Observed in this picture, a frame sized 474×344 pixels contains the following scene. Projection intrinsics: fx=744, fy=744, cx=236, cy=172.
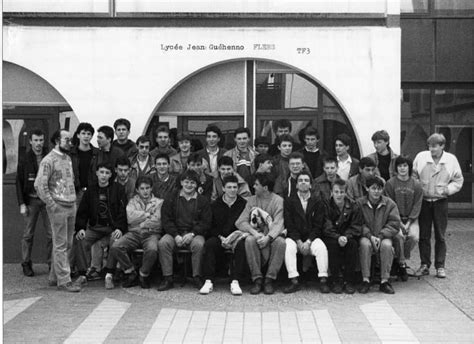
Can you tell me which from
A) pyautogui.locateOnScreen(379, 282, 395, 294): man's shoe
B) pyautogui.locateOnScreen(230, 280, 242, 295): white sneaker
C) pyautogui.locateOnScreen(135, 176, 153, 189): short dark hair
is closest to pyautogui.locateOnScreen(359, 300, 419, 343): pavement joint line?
pyautogui.locateOnScreen(379, 282, 395, 294): man's shoe

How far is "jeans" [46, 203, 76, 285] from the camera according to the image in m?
8.70

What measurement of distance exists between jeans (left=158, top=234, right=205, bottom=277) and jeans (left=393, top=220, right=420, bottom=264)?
2379mm

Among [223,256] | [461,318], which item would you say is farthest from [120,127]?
[461,318]

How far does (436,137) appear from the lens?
959cm

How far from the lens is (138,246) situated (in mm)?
9148

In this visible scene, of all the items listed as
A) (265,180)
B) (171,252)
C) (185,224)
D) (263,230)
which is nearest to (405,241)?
(263,230)

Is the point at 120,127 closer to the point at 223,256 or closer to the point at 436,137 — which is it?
the point at 223,256

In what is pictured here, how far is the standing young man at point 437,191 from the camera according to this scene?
9.53m

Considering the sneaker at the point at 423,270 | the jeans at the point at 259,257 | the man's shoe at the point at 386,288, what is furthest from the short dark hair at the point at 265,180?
the sneaker at the point at 423,270

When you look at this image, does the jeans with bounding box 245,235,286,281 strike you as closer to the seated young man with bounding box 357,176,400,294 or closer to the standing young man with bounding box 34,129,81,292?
the seated young man with bounding box 357,176,400,294

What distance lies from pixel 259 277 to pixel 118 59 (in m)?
4.19

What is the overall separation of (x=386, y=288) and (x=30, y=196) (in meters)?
4.74

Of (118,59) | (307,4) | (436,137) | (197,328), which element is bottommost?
(197,328)

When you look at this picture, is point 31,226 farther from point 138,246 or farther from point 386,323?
point 386,323
